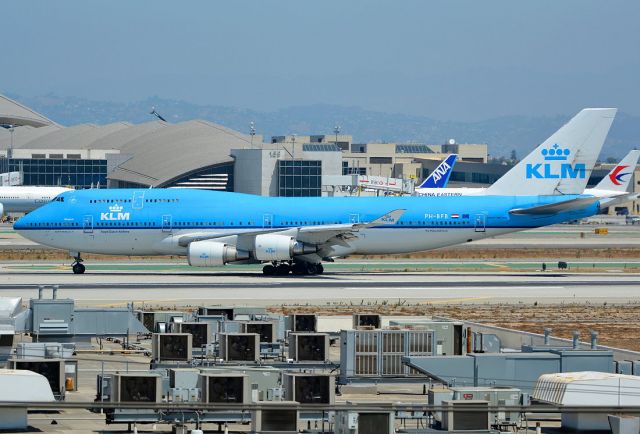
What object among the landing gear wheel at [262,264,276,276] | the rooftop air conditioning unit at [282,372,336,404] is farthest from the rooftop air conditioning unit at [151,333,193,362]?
the landing gear wheel at [262,264,276,276]

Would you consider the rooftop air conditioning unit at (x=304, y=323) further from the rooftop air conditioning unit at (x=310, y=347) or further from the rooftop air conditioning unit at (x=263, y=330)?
the rooftop air conditioning unit at (x=310, y=347)

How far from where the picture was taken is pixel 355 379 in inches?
1315

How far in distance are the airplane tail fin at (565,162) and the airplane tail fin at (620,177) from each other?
35.6 metres

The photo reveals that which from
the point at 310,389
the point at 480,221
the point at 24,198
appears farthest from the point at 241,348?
the point at 24,198

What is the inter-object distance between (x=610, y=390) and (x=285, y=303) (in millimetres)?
29331

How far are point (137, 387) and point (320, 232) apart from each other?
137 ft

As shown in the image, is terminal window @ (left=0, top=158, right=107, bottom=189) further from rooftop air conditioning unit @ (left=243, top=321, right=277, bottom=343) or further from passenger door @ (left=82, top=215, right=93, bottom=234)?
rooftop air conditioning unit @ (left=243, top=321, right=277, bottom=343)

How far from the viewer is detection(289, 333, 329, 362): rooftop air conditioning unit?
117ft

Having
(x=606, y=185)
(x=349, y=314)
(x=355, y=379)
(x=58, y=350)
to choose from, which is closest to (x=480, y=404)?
(x=355, y=379)

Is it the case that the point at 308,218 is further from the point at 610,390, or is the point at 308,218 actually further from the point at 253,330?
the point at 610,390

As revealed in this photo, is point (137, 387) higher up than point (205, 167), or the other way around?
point (205, 167)

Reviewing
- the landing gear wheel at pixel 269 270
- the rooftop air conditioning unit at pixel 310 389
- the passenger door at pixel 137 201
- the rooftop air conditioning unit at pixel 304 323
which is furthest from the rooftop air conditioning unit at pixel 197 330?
the passenger door at pixel 137 201

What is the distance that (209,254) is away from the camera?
224ft

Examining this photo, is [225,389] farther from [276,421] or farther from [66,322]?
[66,322]
